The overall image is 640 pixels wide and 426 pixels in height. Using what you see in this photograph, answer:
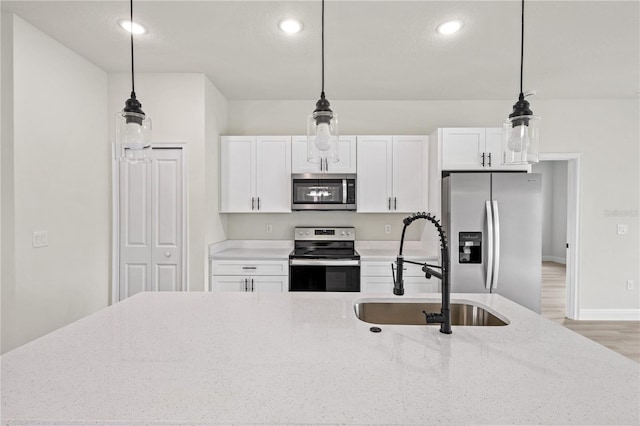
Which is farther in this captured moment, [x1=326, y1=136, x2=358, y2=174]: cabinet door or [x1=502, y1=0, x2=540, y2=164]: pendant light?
[x1=326, y1=136, x2=358, y2=174]: cabinet door

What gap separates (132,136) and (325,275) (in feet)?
7.23

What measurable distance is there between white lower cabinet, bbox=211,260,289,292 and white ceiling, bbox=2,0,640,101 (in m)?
1.86

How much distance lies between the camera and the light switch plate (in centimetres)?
238

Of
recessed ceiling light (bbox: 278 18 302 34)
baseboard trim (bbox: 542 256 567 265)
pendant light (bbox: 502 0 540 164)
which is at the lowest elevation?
baseboard trim (bbox: 542 256 567 265)

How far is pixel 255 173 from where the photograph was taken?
3594 millimetres

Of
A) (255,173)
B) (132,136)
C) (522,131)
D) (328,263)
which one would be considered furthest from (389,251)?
(132,136)

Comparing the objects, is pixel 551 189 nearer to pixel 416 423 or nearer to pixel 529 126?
pixel 529 126

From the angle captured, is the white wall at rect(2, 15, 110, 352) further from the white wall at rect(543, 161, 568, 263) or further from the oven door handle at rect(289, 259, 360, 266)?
the white wall at rect(543, 161, 568, 263)

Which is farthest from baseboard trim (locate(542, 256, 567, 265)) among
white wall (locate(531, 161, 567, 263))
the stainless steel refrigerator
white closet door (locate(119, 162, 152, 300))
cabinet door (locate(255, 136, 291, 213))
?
white closet door (locate(119, 162, 152, 300))

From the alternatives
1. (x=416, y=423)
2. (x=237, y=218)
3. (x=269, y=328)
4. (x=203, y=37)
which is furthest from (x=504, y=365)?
(x=237, y=218)

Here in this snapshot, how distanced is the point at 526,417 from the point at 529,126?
1.12m

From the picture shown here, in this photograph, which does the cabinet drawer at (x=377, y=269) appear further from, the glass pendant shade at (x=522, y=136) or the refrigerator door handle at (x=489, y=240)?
the glass pendant shade at (x=522, y=136)

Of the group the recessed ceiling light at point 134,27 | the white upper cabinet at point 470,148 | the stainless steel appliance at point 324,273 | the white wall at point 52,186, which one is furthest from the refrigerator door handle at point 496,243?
the white wall at point 52,186

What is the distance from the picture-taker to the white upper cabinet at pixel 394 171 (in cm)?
354
